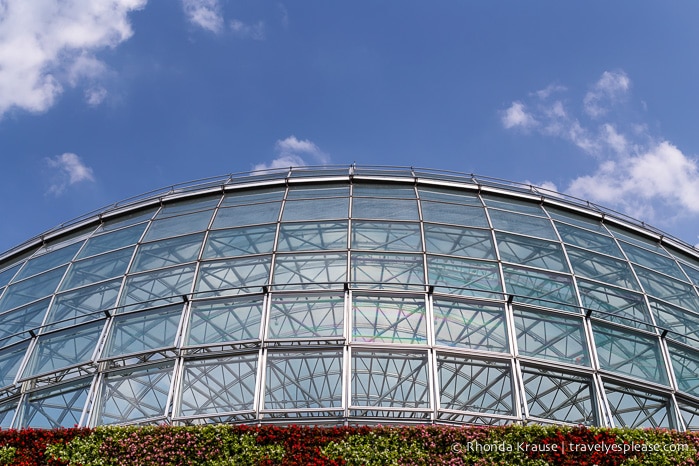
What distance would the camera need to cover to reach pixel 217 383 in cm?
2139

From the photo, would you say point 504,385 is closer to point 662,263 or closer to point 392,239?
point 392,239

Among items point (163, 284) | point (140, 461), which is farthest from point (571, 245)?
point (140, 461)

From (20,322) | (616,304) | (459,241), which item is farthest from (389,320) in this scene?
(20,322)

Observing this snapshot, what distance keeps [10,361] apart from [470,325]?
49.5 ft

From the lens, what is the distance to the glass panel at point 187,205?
28.4 meters

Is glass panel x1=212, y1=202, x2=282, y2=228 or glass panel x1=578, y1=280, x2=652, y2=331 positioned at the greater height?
glass panel x1=212, y1=202, x2=282, y2=228

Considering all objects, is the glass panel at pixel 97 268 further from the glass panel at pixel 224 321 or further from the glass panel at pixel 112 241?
the glass panel at pixel 224 321

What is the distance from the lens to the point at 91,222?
3020 cm

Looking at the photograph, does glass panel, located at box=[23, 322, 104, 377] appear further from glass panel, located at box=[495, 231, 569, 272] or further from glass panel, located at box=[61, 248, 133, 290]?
glass panel, located at box=[495, 231, 569, 272]

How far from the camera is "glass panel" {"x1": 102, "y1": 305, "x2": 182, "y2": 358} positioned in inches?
849

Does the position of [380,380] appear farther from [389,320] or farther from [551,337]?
[551,337]

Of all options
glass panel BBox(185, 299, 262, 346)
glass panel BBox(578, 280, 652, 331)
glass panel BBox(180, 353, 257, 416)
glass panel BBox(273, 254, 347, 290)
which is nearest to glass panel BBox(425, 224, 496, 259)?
glass panel BBox(273, 254, 347, 290)

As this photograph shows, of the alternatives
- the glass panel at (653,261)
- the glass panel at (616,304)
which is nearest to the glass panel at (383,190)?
the glass panel at (616,304)

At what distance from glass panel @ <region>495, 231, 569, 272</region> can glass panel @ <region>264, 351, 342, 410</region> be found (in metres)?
7.15
